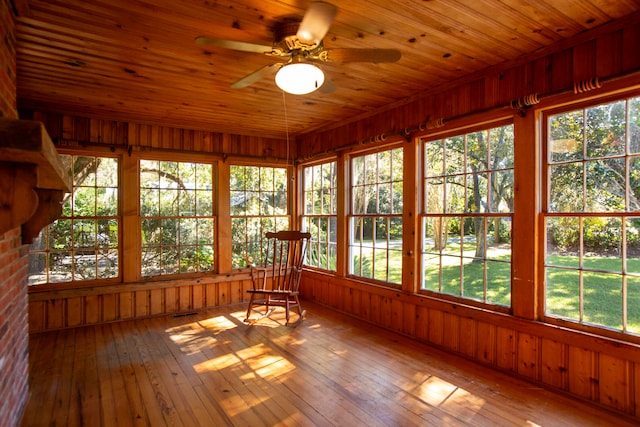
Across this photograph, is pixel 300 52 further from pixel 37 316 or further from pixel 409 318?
pixel 37 316

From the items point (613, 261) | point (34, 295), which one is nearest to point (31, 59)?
point (34, 295)

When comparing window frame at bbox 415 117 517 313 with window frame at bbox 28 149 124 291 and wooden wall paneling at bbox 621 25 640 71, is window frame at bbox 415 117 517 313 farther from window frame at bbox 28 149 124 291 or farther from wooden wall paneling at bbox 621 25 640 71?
window frame at bbox 28 149 124 291

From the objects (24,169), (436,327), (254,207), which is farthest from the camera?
(254,207)

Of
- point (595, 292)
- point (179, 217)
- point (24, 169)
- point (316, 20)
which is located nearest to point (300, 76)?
point (316, 20)

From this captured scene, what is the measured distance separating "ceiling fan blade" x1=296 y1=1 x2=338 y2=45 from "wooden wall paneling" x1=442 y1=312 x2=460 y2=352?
106 inches

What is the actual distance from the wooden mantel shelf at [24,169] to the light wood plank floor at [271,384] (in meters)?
1.62

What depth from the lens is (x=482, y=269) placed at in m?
3.14

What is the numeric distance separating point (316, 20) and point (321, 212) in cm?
361

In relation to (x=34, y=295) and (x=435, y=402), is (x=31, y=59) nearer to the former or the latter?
(x=34, y=295)

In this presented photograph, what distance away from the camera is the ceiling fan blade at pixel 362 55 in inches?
81.8

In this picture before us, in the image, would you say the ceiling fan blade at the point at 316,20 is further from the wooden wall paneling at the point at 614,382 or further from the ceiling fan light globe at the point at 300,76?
the wooden wall paneling at the point at 614,382

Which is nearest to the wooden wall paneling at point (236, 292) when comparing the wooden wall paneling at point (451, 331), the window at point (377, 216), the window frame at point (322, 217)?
the window frame at point (322, 217)

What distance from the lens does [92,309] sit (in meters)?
4.26

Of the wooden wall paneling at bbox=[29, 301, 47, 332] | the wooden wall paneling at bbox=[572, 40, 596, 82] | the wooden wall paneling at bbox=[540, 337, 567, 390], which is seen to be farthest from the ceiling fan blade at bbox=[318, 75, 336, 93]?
the wooden wall paneling at bbox=[29, 301, 47, 332]
